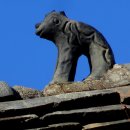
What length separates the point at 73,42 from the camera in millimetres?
9031

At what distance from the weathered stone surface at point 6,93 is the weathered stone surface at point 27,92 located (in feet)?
0.39

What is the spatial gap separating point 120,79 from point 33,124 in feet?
4.09

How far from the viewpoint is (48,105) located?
7887mm

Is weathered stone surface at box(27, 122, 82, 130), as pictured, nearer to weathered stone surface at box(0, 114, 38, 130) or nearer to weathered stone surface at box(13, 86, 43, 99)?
weathered stone surface at box(0, 114, 38, 130)

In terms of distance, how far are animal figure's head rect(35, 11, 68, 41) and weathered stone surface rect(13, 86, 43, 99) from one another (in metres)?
0.89

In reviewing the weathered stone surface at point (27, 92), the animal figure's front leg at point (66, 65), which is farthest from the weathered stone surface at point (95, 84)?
the animal figure's front leg at point (66, 65)

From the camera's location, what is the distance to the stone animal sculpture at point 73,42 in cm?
902

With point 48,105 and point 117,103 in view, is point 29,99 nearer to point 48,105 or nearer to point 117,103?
point 48,105

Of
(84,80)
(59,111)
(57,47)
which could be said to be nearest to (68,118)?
(59,111)

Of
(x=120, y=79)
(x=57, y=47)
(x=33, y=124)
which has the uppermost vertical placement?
(x=57, y=47)

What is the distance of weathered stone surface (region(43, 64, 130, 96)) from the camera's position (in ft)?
27.8

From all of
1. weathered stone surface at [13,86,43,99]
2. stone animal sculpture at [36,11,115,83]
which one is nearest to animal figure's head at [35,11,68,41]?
stone animal sculpture at [36,11,115,83]

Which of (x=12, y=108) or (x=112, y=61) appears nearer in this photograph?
(x=12, y=108)

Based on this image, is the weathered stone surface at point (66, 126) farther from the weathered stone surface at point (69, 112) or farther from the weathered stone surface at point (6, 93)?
the weathered stone surface at point (6, 93)
